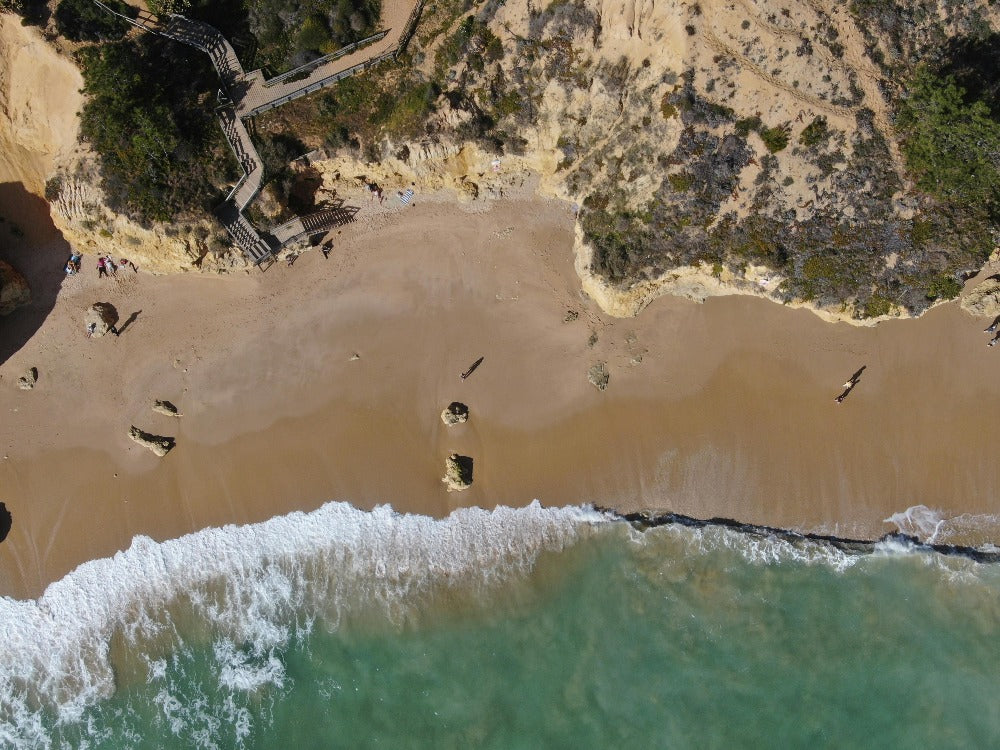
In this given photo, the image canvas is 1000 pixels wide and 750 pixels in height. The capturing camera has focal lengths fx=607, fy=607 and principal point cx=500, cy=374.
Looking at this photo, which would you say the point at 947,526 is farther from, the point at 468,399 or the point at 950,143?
the point at 468,399

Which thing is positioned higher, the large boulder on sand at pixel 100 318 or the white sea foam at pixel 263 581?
the large boulder on sand at pixel 100 318

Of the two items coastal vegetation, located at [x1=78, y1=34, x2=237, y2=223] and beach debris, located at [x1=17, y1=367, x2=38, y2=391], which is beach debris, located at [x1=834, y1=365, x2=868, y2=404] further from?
beach debris, located at [x1=17, y1=367, x2=38, y2=391]

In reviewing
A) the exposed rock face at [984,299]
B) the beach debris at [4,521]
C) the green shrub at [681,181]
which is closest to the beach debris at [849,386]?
the exposed rock face at [984,299]

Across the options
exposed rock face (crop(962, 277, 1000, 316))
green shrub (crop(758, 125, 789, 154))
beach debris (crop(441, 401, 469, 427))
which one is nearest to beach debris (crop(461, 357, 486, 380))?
beach debris (crop(441, 401, 469, 427))

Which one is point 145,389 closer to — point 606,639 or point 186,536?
point 186,536

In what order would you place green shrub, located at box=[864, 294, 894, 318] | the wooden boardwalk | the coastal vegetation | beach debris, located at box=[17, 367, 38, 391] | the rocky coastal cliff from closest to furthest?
1. the rocky coastal cliff
2. the coastal vegetation
3. green shrub, located at box=[864, 294, 894, 318]
4. the wooden boardwalk
5. beach debris, located at box=[17, 367, 38, 391]

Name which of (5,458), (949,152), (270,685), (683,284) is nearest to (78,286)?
Answer: (5,458)

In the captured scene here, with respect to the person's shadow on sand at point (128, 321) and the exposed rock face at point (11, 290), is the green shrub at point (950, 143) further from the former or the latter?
the exposed rock face at point (11, 290)

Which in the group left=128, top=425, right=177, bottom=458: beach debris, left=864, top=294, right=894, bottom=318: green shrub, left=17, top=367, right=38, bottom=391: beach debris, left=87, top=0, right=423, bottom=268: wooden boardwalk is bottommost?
left=128, top=425, right=177, bottom=458: beach debris

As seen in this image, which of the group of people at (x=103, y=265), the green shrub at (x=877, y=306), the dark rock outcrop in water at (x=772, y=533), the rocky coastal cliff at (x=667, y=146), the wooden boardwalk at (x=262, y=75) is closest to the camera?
the rocky coastal cliff at (x=667, y=146)
